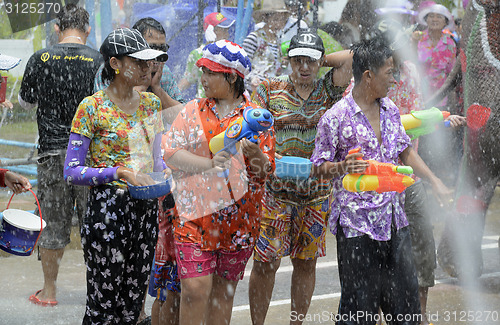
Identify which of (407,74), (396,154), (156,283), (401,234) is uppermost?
(407,74)

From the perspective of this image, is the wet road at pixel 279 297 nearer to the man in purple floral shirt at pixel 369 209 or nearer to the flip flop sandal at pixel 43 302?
the flip flop sandal at pixel 43 302

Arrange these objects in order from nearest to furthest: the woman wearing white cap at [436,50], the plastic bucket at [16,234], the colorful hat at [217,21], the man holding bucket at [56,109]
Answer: the plastic bucket at [16,234] < the man holding bucket at [56,109] < the woman wearing white cap at [436,50] < the colorful hat at [217,21]

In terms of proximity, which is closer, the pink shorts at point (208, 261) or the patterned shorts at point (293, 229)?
the pink shorts at point (208, 261)

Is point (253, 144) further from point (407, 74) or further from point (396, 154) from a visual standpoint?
point (407, 74)

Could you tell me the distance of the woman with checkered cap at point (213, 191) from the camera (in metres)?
3.75

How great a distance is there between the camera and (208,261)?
3.79m

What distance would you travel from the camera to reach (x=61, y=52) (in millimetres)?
5266

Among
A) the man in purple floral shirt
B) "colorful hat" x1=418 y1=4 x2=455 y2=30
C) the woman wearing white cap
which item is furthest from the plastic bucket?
"colorful hat" x1=418 y1=4 x2=455 y2=30

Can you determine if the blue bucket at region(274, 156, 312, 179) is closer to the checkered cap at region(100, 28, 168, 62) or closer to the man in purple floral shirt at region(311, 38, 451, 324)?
the man in purple floral shirt at region(311, 38, 451, 324)

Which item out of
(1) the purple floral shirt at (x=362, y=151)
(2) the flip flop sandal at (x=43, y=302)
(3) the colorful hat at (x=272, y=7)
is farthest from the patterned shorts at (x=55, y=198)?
(3) the colorful hat at (x=272, y=7)

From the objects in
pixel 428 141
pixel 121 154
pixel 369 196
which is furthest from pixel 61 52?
pixel 428 141

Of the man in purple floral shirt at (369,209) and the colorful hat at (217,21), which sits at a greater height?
the colorful hat at (217,21)

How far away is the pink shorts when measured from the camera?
3.75 meters

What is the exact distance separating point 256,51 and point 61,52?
8.29 ft
